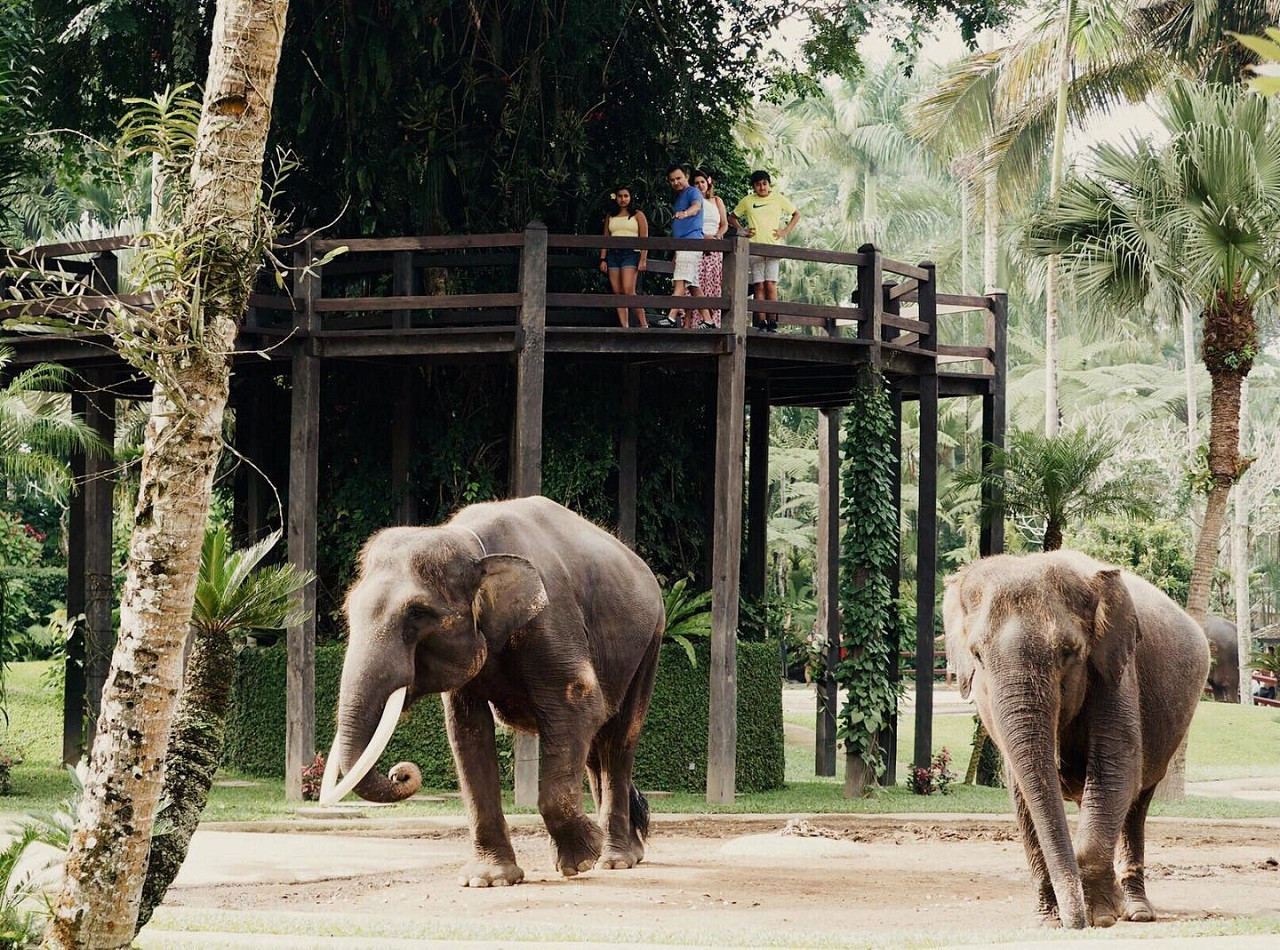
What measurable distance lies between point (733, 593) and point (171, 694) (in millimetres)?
9351

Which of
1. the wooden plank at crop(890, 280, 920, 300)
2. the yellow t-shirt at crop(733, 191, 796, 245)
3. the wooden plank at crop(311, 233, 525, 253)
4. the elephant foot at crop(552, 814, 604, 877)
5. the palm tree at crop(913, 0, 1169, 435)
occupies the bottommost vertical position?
the elephant foot at crop(552, 814, 604, 877)

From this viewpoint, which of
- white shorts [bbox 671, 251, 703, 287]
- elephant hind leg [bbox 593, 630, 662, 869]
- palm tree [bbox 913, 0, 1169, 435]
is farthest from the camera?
palm tree [bbox 913, 0, 1169, 435]

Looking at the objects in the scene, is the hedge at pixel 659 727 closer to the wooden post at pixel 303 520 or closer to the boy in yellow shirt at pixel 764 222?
the wooden post at pixel 303 520

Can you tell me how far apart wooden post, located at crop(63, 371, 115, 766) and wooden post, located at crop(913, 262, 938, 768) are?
27.8ft

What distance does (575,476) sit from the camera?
720 inches

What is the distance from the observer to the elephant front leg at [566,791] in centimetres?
1030

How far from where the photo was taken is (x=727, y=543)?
1600cm

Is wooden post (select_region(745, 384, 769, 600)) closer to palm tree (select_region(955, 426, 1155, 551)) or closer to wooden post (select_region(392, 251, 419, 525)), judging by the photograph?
palm tree (select_region(955, 426, 1155, 551))

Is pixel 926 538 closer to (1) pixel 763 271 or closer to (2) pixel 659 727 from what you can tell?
(1) pixel 763 271

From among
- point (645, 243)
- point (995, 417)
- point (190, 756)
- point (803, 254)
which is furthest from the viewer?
point (995, 417)

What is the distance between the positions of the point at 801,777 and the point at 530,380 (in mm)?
8482

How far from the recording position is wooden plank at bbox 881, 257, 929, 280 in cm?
1739

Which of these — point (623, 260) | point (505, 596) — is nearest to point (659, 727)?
point (623, 260)

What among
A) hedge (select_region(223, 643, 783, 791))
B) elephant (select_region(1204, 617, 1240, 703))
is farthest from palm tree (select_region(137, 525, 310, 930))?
elephant (select_region(1204, 617, 1240, 703))
